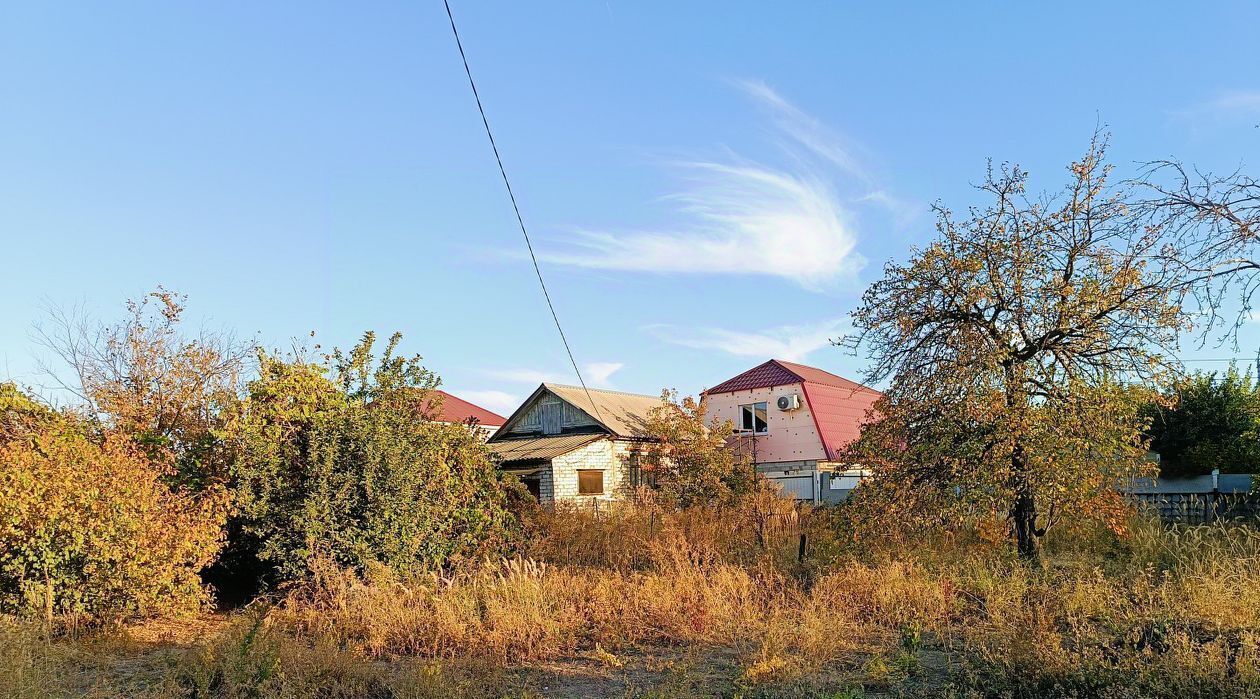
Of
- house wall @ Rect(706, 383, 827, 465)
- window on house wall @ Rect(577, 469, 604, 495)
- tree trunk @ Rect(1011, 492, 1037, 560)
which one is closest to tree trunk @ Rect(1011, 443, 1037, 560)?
tree trunk @ Rect(1011, 492, 1037, 560)

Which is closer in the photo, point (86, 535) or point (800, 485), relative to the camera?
point (86, 535)

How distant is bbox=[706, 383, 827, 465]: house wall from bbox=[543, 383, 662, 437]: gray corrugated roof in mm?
2639

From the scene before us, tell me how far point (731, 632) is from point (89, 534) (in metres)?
6.82

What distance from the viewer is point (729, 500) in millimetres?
20797

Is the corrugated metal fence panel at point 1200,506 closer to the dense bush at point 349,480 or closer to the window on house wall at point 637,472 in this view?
the dense bush at point 349,480

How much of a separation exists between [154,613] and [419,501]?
322 cm

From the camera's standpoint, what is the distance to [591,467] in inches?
1013

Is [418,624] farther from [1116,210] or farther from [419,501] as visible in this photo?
[1116,210]

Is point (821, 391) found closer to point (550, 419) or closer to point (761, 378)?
point (761, 378)

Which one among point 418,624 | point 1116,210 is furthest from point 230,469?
point 1116,210

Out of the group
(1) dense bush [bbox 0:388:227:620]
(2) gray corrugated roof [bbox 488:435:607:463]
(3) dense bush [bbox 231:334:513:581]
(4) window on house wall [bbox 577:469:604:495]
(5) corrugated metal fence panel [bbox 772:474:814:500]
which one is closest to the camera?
(1) dense bush [bbox 0:388:227:620]

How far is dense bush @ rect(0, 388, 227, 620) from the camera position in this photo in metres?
8.58

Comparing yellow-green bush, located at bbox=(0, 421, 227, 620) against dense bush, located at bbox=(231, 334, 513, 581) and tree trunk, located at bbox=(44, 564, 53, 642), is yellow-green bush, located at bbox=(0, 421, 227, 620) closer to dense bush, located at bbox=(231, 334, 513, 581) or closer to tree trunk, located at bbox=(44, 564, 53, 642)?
tree trunk, located at bbox=(44, 564, 53, 642)

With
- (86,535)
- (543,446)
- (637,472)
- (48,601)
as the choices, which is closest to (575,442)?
(543,446)
